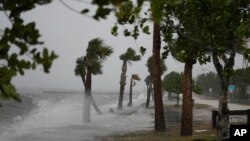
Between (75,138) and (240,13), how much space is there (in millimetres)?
15499

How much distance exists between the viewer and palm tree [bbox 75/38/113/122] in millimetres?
35281

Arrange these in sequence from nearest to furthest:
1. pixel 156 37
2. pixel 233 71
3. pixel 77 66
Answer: pixel 233 71 → pixel 156 37 → pixel 77 66

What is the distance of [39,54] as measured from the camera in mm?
2996

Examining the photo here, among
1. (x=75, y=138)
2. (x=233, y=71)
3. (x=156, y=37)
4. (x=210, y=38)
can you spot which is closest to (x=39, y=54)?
(x=233, y=71)

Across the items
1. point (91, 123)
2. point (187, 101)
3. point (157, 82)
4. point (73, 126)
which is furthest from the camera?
point (91, 123)

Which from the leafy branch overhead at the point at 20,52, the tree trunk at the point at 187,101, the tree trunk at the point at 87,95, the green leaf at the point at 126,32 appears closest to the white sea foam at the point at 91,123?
the tree trunk at the point at 87,95

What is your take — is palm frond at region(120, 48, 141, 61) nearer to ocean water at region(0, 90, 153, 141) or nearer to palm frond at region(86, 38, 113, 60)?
ocean water at region(0, 90, 153, 141)

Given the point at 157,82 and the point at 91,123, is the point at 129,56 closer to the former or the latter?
the point at 91,123

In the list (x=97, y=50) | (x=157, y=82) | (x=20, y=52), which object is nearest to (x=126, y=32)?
(x=20, y=52)

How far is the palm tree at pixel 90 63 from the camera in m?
35.3

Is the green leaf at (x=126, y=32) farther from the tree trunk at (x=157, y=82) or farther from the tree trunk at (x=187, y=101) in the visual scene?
the tree trunk at (x=157, y=82)

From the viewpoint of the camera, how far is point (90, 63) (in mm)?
36094

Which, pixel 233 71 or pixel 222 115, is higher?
pixel 233 71

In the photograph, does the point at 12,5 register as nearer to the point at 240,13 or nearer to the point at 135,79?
the point at 240,13
